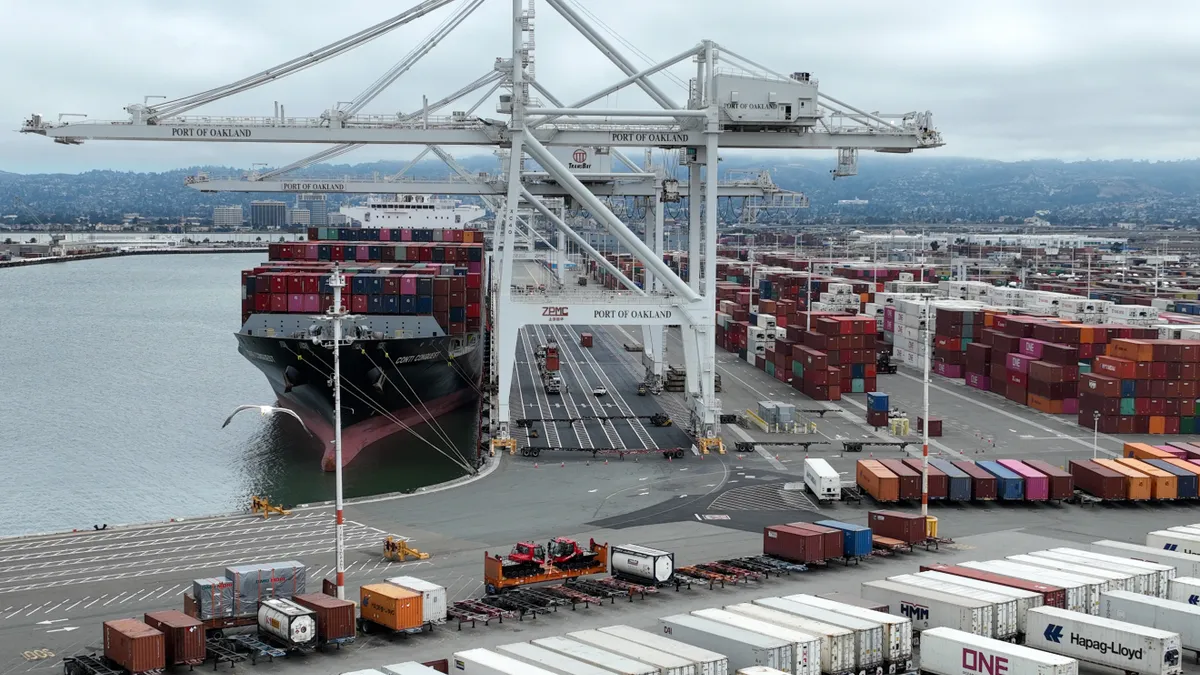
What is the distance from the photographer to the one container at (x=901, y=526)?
35.2 metres

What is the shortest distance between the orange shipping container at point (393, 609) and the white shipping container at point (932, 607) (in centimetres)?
995

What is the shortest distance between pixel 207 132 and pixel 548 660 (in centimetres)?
3208

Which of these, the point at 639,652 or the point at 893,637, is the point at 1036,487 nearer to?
the point at 893,637

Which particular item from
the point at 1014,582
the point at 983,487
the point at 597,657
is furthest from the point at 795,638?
the point at 983,487

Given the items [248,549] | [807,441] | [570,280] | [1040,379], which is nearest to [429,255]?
[807,441]

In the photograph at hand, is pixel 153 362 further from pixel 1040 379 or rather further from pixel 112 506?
pixel 1040 379

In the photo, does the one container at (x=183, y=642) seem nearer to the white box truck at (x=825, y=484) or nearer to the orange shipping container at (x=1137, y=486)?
the white box truck at (x=825, y=484)

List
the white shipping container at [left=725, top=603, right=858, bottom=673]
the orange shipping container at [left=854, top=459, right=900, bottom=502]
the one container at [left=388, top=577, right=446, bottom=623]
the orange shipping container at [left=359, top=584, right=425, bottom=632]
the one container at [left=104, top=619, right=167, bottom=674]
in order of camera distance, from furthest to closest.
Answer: the orange shipping container at [left=854, top=459, right=900, bottom=502]
the one container at [left=388, top=577, right=446, bottom=623]
the orange shipping container at [left=359, top=584, right=425, bottom=632]
the white shipping container at [left=725, top=603, right=858, bottom=673]
the one container at [left=104, top=619, right=167, bottom=674]

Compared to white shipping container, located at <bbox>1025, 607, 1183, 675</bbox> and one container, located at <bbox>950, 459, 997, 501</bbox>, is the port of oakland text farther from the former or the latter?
white shipping container, located at <bbox>1025, 607, 1183, 675</bbox>

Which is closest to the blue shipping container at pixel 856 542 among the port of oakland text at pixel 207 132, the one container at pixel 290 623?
the one container at pixel 290 623

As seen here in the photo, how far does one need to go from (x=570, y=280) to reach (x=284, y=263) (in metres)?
79.8


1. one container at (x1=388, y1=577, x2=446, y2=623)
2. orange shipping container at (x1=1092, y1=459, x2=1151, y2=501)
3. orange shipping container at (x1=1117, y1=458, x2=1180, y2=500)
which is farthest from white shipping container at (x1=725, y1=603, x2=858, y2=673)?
orange shipping container at (x1=1117, y1=458, x2=1180, y2=500)

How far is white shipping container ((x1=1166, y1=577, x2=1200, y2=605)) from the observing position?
28.3 metres

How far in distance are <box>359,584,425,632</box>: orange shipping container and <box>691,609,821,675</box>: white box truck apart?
A: 609 centimetres
